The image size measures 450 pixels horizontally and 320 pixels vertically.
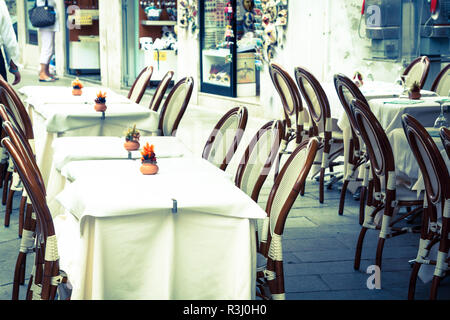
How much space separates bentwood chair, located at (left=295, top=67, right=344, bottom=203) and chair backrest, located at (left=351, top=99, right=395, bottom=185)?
1423 millimetres

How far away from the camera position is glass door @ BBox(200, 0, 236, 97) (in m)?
10.0

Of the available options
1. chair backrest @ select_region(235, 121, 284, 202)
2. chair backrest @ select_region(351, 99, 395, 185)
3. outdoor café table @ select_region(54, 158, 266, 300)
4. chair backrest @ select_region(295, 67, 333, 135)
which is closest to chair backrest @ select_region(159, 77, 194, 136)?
chair backrest @ select_region(295, 67, 333, 135)

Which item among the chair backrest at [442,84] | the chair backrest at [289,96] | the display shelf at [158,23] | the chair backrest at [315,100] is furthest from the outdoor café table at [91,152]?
the display shelf at [158,23]

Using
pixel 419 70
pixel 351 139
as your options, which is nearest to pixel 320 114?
pixel 351 139

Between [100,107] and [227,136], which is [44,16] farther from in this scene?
[227,136]

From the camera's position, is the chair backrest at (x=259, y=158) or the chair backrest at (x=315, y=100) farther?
the chair backrest at (x=315, y=100)

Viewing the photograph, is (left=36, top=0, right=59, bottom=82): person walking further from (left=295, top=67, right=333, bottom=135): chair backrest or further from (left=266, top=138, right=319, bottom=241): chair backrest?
(left=266, top=138, right=319, bottom=241): chair backrest

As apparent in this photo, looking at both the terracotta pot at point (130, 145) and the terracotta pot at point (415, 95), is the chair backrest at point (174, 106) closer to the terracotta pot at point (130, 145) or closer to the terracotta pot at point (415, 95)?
the terracotta pot at point (130, 145)

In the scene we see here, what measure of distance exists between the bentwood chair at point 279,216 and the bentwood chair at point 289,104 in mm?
2771

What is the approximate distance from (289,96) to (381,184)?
6.45 ft

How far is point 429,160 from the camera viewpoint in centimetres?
304

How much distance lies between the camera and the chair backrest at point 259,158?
2.96 metres

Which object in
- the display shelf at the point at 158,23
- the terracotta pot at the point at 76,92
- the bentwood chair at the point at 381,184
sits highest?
the display shelf at the point at 158,23

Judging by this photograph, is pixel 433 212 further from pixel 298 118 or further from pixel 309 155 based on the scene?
pixel 298 118
